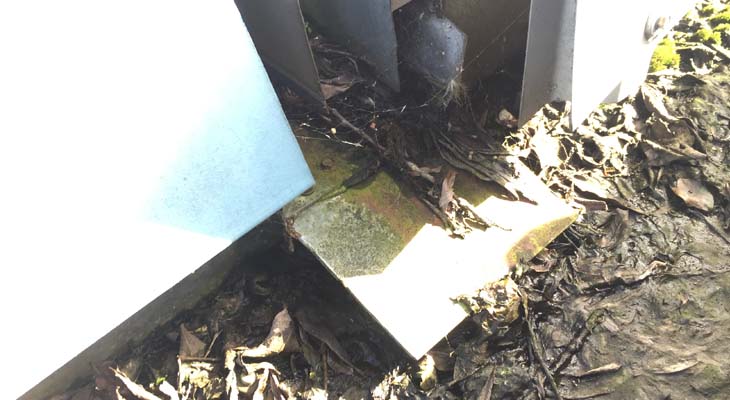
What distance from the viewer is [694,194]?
2.67 m

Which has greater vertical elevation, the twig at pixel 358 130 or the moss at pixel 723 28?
the twig at pixel 358 130

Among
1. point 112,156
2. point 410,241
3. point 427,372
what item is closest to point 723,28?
point 410,241

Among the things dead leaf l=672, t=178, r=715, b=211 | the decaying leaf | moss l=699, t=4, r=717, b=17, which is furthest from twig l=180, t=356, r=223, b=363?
moss l=699, t=4, r=717, b=17

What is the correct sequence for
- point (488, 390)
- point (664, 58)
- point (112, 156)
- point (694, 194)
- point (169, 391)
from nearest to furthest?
point (112, 156) → point (488, 390) → point (169, 391) → point (694, 194) → point (664, 58)

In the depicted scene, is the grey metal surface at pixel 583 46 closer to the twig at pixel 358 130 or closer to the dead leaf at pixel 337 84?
the twig at pixel 358 130

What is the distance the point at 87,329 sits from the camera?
179cm

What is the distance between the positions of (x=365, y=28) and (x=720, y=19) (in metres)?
2.46

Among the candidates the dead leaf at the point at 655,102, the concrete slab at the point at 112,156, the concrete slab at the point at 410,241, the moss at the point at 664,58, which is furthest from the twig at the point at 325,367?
the moss at the point at 664,58

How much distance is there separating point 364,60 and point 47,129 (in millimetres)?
1648

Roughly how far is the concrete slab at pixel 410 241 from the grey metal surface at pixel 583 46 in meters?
0.46

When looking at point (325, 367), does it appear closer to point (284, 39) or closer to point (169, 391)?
point (169, 391)

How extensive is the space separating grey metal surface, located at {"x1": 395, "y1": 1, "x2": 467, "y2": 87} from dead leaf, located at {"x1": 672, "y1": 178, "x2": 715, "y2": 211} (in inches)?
51.6

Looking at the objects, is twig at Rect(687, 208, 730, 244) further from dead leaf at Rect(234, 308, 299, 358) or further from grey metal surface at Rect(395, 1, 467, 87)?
dead leaf at Rect(234, 308, 299, 358)

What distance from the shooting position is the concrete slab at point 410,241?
2.21 meters
